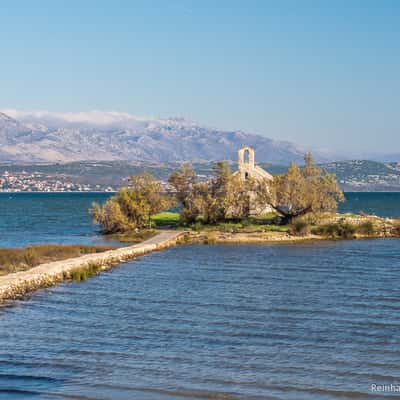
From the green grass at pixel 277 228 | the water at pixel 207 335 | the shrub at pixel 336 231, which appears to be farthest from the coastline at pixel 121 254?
the green grass at pixel 277 228

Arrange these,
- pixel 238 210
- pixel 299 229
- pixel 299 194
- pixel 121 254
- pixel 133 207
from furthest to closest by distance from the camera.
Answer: pixel 238 210 → pixel 133 207 → pixel 299 194 → pixel 299 229 → pixel 121 254

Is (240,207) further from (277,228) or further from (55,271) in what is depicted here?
(55,271)

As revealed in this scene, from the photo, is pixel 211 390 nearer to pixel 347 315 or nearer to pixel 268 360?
pixel 268 360

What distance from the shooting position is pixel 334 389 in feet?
58.5

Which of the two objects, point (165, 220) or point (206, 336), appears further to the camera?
point (165, 220)

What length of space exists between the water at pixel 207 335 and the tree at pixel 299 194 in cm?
2356

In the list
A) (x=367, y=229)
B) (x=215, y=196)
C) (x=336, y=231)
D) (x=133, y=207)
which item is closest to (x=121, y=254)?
(x=133, y=207)

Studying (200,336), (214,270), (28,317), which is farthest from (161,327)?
(214,270)

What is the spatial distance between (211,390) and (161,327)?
694cm

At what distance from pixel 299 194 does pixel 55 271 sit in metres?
32.6

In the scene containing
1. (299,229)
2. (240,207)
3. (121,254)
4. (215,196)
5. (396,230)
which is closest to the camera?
(121,254)

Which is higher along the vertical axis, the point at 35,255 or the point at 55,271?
the point at 55,271

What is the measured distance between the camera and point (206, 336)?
23.2 meters

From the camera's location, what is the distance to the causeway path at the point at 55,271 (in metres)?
30.7
